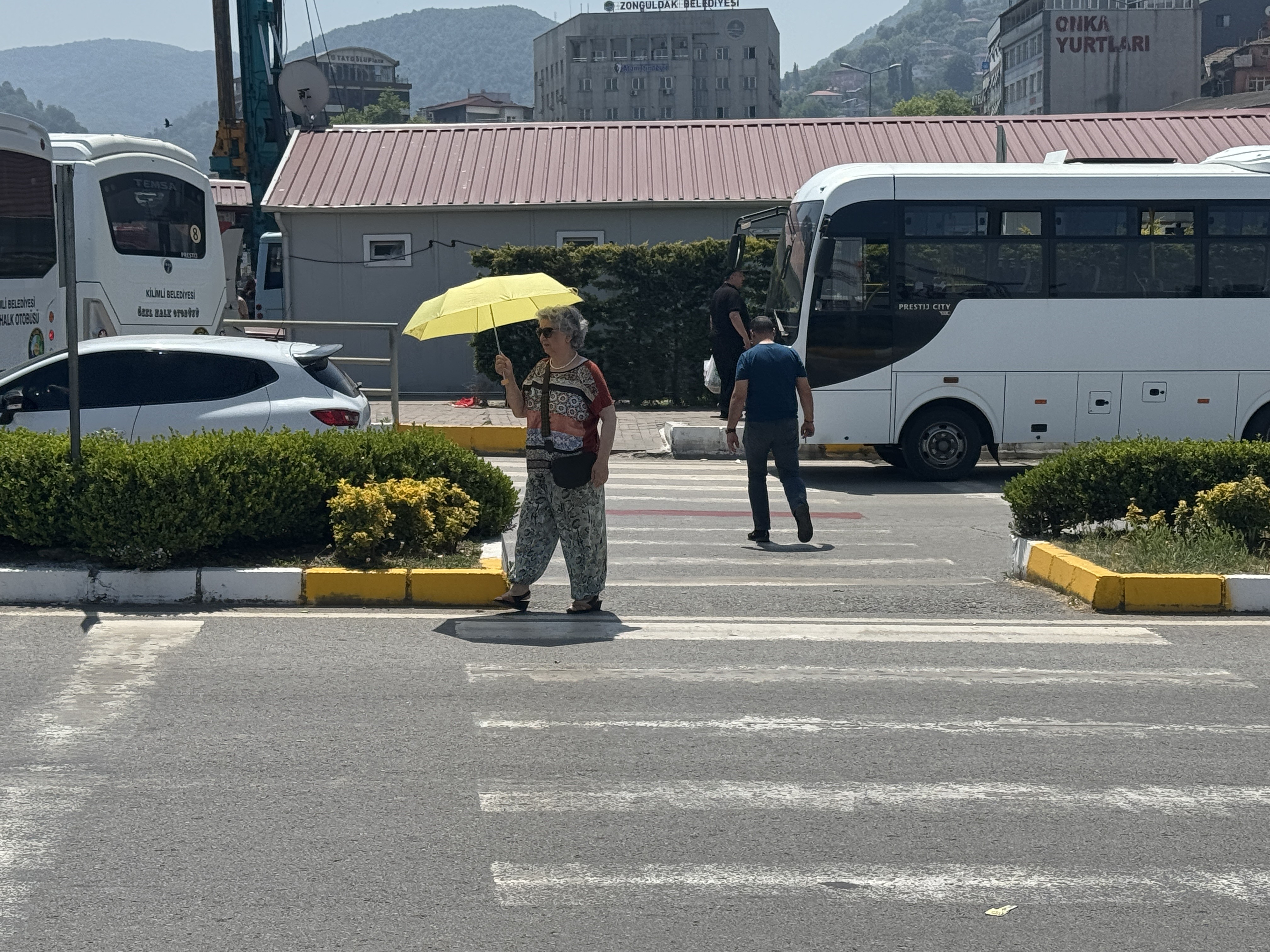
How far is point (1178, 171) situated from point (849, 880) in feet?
44.6

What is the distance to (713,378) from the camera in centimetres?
1830

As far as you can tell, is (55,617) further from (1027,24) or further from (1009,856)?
(1027,24)

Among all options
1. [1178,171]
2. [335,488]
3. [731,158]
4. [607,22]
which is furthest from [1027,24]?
[335,488]

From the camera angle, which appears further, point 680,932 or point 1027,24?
point 1027,24

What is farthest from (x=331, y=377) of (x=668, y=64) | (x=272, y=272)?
(x=668, y=64)

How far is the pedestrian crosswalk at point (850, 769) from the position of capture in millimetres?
4762

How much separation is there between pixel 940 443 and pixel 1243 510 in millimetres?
6620

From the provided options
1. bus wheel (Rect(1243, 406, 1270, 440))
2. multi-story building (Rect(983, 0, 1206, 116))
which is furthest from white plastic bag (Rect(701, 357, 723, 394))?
multi-story building (Rect(983, 0, 1206, 116))

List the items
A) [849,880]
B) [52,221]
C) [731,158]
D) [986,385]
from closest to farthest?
[849,880] → [986,385] → [52,221] → [731,158]

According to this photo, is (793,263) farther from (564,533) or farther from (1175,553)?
(564,533)

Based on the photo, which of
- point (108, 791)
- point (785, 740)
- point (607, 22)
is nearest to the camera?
point (108, 791)

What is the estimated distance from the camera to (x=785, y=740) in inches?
→ 245

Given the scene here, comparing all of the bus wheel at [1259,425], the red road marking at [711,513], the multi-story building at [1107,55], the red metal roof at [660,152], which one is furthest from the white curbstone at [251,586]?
the multi-story building at [1107,55]

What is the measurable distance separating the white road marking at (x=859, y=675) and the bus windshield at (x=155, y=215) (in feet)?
47.8
